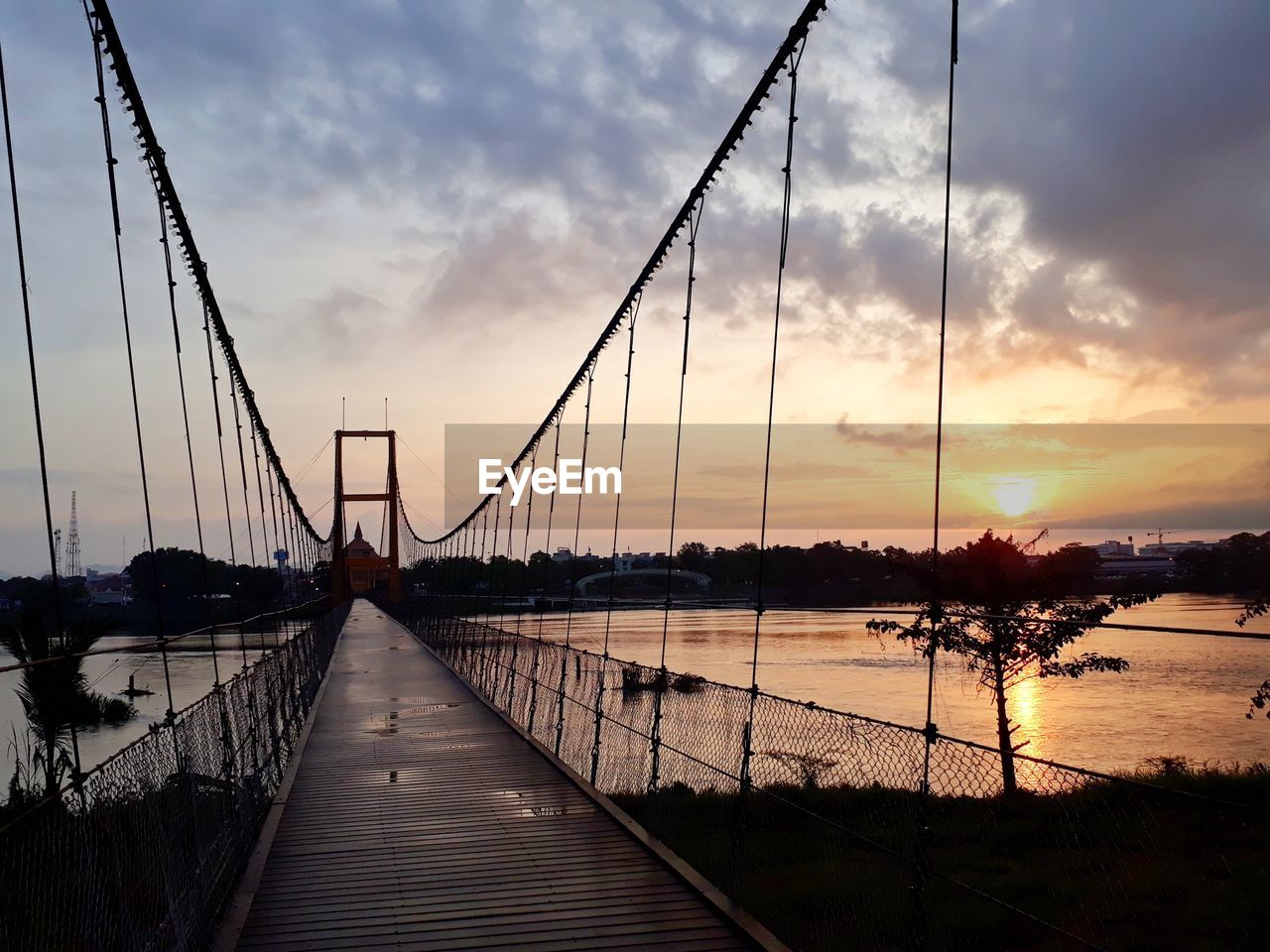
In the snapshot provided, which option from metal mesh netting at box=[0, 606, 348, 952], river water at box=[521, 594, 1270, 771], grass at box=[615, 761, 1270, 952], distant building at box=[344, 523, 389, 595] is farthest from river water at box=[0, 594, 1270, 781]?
distant building at box=[344, 523, 389, 595]

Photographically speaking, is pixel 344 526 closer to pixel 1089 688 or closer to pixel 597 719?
pixel 1089 688

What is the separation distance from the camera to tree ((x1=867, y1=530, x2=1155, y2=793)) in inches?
469

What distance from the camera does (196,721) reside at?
4.16m

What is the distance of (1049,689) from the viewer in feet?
79.0

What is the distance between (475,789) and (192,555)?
143 feet

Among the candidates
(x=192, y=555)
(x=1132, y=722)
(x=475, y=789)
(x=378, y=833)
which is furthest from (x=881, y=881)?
(x=192, y=555)

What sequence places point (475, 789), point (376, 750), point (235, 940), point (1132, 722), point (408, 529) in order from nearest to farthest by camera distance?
point (235, 940) < point (475, 789) < point (376, 750) < point (1132, 722) < point (408, 529)

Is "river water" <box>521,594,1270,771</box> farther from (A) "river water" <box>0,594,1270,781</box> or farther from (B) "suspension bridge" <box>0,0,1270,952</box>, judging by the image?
(B) "suspension bridge" <box>0,0,1270,952</box>

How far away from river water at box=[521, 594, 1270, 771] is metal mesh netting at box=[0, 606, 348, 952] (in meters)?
8.41

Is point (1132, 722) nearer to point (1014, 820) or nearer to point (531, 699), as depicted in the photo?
point (1014, 820)

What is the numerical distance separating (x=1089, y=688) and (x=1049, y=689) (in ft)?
2.63

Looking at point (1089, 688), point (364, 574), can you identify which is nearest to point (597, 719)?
point (1089, 688)

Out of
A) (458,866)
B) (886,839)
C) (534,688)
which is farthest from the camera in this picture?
(886,839)

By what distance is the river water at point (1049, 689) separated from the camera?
16.9 m
